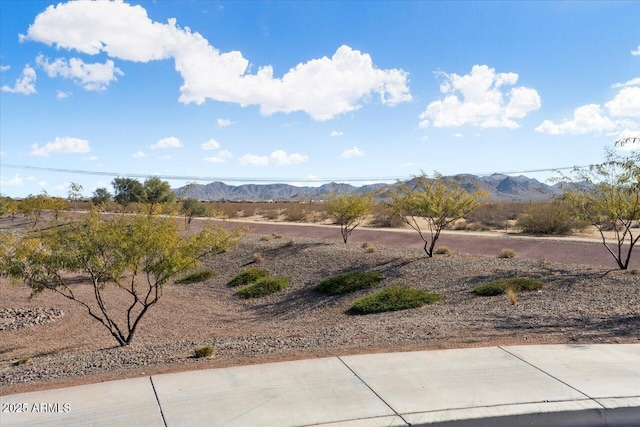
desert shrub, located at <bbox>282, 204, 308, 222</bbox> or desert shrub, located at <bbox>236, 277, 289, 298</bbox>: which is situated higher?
desert shrub, located at <bbox>282, 204, 308, 222</bbox>

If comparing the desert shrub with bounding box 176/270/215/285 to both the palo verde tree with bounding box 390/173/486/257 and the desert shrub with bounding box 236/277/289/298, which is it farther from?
the palo verde tree with bounding box 390/173/486/257

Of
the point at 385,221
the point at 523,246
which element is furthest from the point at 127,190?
the point at 523,246

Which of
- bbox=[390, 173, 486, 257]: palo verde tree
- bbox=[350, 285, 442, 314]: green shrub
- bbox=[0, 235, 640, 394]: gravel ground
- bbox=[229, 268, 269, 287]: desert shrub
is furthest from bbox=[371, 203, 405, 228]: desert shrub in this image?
bbox=[350, 285, 442, 314]: green shrub

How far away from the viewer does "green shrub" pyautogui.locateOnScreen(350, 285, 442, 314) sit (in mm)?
15279

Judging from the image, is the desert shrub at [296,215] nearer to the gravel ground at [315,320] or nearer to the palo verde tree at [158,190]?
the palo verde tree at [158,190]

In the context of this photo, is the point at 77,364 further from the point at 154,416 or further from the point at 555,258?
the point at 555,258

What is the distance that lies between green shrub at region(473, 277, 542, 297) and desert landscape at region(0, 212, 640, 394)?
1.23 ft

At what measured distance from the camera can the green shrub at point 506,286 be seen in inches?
605

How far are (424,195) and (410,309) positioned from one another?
8.66 meters

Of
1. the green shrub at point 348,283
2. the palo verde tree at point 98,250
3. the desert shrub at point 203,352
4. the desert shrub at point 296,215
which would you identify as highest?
the palo verde tree at point 98,250

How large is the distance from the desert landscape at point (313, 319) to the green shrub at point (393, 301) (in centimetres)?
45

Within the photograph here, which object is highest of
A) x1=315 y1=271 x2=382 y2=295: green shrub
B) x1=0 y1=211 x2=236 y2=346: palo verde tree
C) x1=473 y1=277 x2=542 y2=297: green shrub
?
x1=0 y1=211 x2=236 y2=346: palo verde tree

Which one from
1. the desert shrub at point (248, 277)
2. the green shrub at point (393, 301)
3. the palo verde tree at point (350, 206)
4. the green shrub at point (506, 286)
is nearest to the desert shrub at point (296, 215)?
the palo verde tree at point (350, 206)

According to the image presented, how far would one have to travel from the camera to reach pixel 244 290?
21047 mm
